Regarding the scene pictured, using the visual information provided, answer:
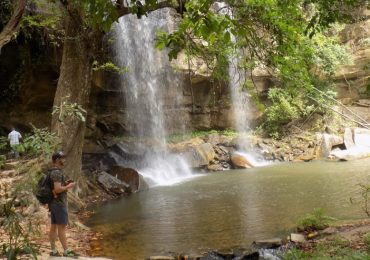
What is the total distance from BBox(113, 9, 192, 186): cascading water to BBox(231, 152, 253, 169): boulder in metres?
2.22

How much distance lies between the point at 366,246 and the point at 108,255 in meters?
3.87

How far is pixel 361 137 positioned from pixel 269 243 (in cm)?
1441

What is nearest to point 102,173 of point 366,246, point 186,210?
point 186,210

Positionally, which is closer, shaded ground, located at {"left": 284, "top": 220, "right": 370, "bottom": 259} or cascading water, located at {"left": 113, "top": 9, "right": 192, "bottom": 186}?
shaded ground, located at {"left": 284, "top": 220, "right": 370, "bottom": 259}

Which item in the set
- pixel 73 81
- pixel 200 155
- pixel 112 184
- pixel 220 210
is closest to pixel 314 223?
pixel 220 210

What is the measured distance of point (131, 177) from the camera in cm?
1359

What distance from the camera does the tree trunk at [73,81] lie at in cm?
1023

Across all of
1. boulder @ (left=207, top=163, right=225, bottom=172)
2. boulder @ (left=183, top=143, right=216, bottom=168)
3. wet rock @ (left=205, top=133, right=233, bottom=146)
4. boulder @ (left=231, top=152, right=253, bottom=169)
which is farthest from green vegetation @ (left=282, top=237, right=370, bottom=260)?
wet rock @ (left=205, top=133, right=233, bottom=146)

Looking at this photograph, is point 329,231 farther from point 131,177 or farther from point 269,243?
point 131,177

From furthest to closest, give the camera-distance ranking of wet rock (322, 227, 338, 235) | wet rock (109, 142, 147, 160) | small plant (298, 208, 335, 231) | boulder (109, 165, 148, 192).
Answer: wet rock (109, 142, 147, 160)
boulder (109, 165, 148, 192)
small plant (298, 208, 335, 231)
wet rock (322, 227, 338, 235)

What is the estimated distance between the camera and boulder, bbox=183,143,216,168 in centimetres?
1731

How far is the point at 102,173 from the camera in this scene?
43.8 ft

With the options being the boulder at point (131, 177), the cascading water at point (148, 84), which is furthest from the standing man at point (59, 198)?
the cascading water at point (148, 84)

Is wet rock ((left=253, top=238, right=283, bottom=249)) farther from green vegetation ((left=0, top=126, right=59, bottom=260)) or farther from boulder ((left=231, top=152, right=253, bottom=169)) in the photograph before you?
boulder ((left=231, top=152, right=253, bottom=169))
